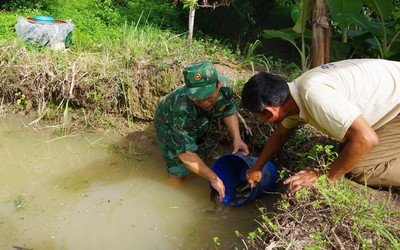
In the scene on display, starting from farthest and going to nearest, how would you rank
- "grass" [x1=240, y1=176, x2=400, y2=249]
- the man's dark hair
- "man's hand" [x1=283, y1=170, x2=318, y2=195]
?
"man's hand" [x1=283, y1=170, x2=318, y2=195], the man's dark hair, "grass" [x1=240, y1=176, x2=400, y2=249]

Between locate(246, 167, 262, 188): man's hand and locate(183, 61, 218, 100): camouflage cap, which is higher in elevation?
locate(183, 61, 218, 100): camouflage cap

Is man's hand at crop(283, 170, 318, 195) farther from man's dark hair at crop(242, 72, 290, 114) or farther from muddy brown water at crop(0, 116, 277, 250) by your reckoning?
muddy brown water at crop(0, 116, 277, 250)

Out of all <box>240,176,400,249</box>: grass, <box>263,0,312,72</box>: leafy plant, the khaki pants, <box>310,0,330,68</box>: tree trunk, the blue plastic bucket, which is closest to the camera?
<box>240,176,400,249</box>: grass

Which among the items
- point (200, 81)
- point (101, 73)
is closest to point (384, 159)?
point (200, 81)

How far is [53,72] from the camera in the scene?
544 cm

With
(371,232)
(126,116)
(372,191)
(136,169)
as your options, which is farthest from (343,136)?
(126,116)

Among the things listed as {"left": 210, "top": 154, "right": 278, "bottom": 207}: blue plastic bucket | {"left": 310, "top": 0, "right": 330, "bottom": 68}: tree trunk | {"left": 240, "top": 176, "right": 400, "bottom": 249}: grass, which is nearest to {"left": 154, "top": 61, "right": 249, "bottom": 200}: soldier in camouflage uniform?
{"left": 210, "top": 154, "right": 278, "bottom": 207}: blue plastic bucket

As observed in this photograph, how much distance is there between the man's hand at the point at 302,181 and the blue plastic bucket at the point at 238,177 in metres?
0.61

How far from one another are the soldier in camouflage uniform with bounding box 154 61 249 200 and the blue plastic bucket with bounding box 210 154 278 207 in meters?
0.19

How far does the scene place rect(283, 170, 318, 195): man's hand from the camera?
303 cm

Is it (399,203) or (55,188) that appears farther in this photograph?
(55,188)

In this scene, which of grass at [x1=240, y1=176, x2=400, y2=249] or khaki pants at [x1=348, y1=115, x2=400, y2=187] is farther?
khaki pants at [x1=348, y1=115, x2=400, y2=187]

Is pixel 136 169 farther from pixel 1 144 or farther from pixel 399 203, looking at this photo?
pixel 399 203

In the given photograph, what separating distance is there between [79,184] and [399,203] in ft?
9.06
